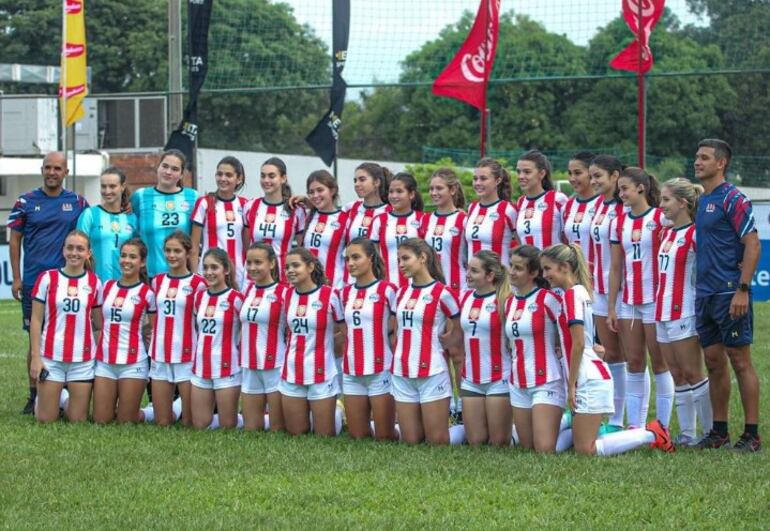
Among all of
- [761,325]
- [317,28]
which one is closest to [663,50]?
[317,28]

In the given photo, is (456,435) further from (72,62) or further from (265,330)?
(72,62)

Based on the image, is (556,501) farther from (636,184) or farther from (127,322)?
(127,322)

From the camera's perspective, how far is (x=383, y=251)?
9.16 metres

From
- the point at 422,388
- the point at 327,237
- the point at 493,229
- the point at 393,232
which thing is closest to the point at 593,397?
the point at 422,388

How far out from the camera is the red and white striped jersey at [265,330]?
8.60 m

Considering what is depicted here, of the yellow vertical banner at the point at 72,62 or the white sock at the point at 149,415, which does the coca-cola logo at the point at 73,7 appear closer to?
the yellow vertical banner at the point at 72,62

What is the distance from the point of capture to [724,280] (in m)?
7.76

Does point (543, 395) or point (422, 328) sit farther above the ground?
point (422, 328)

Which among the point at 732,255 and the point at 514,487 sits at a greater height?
the point at 732,255

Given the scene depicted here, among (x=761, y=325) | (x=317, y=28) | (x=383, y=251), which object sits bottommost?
(x=761, y=325)

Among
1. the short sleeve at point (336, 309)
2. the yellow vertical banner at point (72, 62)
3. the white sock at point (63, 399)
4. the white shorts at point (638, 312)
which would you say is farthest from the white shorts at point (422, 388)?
the yellow vertical banner at point (72, 62)

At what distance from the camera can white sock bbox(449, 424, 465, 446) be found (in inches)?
321

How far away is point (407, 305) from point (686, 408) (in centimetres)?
187

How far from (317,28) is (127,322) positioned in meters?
10.4
